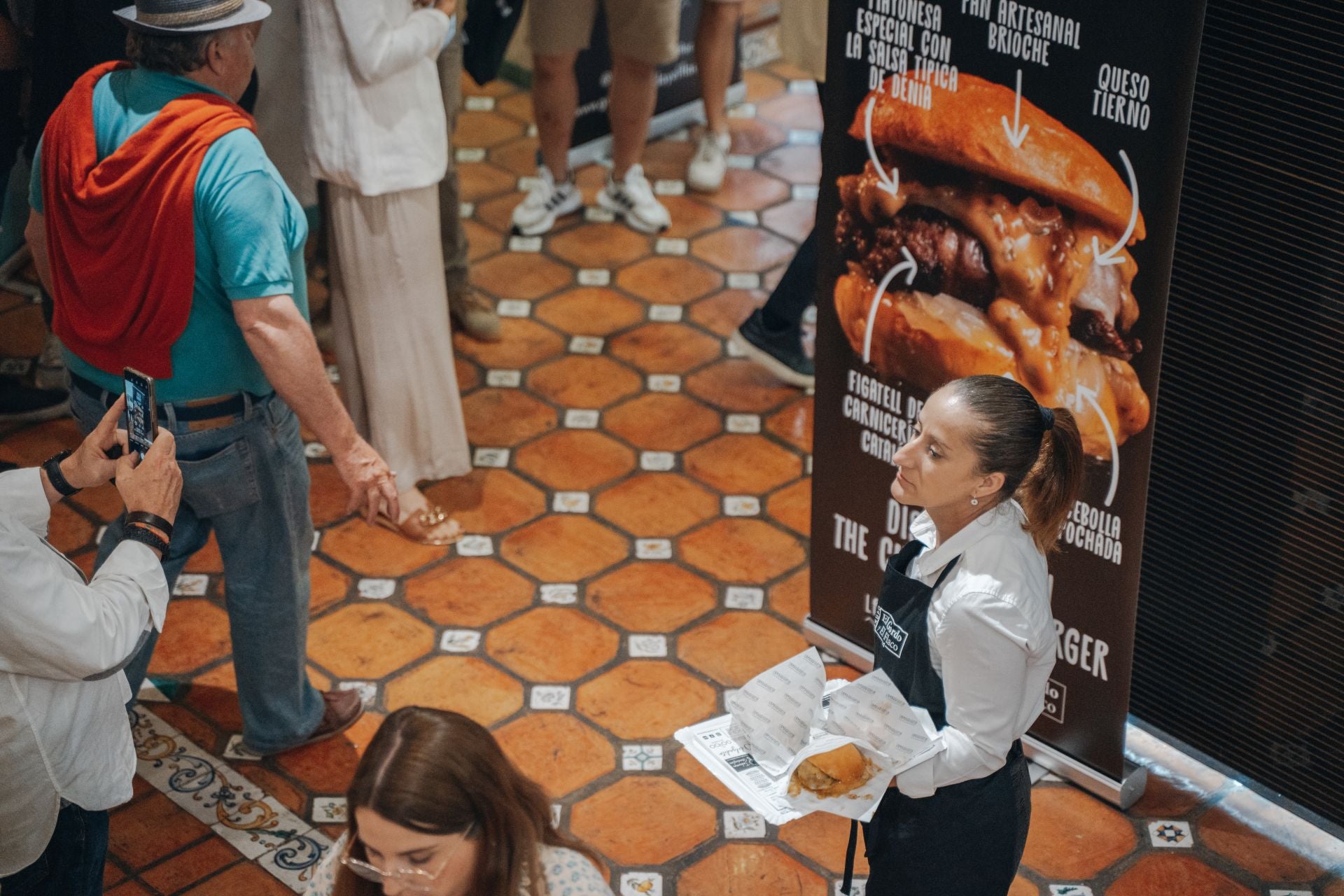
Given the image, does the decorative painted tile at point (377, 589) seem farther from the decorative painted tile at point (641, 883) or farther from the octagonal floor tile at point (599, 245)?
the octagonal floor tile at point (599, 245)

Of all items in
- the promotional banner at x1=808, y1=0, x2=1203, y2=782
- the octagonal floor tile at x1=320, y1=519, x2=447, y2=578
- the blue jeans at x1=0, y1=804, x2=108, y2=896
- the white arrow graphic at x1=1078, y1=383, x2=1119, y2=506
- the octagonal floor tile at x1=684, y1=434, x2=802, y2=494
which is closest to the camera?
the blue jeans at x1=0, y1=804, x2=108, y2=896

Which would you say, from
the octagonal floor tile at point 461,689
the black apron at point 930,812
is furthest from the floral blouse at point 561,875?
the octagonal floor tile at point 461,689

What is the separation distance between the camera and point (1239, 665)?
3566 mm

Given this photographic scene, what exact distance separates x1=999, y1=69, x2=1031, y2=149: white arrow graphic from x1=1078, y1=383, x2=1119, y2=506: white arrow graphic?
55 cm

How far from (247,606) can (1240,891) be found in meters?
2.43

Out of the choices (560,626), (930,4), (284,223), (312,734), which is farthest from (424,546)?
(930,4)

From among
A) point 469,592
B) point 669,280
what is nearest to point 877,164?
point 469,592

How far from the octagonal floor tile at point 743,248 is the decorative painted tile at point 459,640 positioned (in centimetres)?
227

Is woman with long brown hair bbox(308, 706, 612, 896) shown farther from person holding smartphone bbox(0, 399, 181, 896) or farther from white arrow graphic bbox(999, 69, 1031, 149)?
white arrow graphic bbox(999, 69, 1031, 149)

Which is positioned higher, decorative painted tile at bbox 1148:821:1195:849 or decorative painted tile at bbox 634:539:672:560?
decorative painted tile at bbox 634:539:672:560

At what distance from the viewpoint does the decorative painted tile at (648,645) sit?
4160mm

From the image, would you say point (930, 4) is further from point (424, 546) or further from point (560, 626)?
point (424, 546)

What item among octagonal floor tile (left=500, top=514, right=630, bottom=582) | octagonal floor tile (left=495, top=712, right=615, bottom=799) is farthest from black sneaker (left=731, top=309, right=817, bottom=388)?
octagonal floor tile (left=495, top=712, right=615, bottom=799)

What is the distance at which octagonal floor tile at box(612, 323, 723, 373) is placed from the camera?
17.8ft
